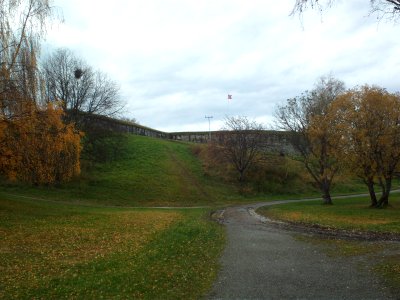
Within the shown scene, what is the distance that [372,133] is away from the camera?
93.1ft

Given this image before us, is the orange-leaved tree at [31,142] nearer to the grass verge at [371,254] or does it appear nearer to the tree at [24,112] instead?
the tree at [24,112]

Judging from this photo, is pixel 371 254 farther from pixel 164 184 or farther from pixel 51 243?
pixel 164 184

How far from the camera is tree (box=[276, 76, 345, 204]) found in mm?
Result: 34534

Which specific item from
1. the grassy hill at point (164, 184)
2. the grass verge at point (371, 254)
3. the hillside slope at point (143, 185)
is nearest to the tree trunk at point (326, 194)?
the grassy hill at point (164, 184)

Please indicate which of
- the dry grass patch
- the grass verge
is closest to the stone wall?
the dry grass patch

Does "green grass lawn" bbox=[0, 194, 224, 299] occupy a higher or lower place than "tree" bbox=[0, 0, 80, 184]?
lower

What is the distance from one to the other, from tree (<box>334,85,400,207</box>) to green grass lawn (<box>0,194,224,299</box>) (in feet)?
55.8

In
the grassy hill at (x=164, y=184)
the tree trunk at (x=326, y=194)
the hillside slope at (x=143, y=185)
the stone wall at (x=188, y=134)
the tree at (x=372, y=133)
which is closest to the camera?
the tree at (x=372, y=133)

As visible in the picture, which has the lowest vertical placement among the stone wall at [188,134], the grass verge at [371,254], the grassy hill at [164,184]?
the grass verge at [371,254]

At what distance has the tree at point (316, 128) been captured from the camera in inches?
1360

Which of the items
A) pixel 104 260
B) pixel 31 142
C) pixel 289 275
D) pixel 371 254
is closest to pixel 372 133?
pixel 371 254

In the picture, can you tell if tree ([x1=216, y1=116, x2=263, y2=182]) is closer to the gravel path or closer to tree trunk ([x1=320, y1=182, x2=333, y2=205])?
tree trunk ([x1=320, y1=182, x2=333, y2=205])

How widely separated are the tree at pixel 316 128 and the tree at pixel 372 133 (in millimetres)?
3418

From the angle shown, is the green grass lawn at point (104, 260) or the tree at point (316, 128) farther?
the tree at point (316, 128)
